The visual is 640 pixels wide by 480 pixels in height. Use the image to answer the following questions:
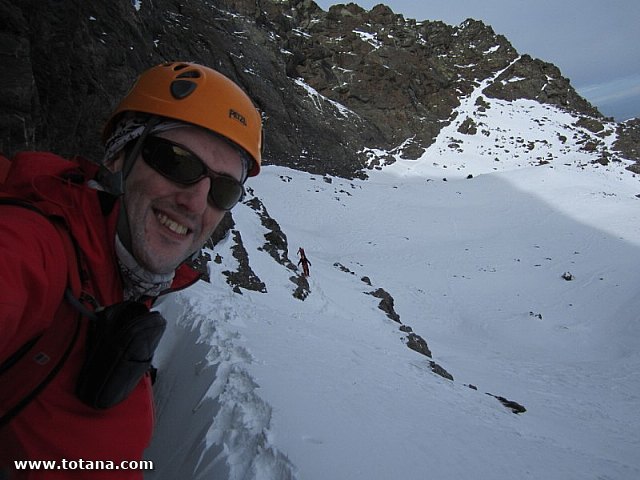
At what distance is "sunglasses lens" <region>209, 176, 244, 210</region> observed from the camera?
67.1 inches

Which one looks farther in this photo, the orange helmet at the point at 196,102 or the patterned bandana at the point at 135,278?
the orange helmet at the point at 196,102

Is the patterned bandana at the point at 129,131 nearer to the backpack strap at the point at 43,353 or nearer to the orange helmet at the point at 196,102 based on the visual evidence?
the orange helmet at the point at 196,102

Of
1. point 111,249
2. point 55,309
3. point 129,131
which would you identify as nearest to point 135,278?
point 111,249

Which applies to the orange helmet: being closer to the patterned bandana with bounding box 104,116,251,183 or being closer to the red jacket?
the patterned bandana with bounding box 104,116,251,183

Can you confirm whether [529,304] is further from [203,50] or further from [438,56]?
[438,56]

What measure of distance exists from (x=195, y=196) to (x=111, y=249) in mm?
396

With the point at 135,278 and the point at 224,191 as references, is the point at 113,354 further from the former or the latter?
the point at 224,191

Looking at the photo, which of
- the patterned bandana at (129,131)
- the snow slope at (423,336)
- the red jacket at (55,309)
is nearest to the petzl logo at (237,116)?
the patterned bandana at (129,131)

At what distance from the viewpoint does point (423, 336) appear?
14469mm

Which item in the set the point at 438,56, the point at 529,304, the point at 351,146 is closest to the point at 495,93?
the point at 438,56

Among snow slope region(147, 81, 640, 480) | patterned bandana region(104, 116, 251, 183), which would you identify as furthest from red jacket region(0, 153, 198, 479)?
snow slope region(147, 81, 640, 480)

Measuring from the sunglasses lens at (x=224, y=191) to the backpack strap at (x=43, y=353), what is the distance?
0.60m

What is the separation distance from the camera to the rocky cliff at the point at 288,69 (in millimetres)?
6820

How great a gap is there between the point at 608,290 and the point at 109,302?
2247cm
